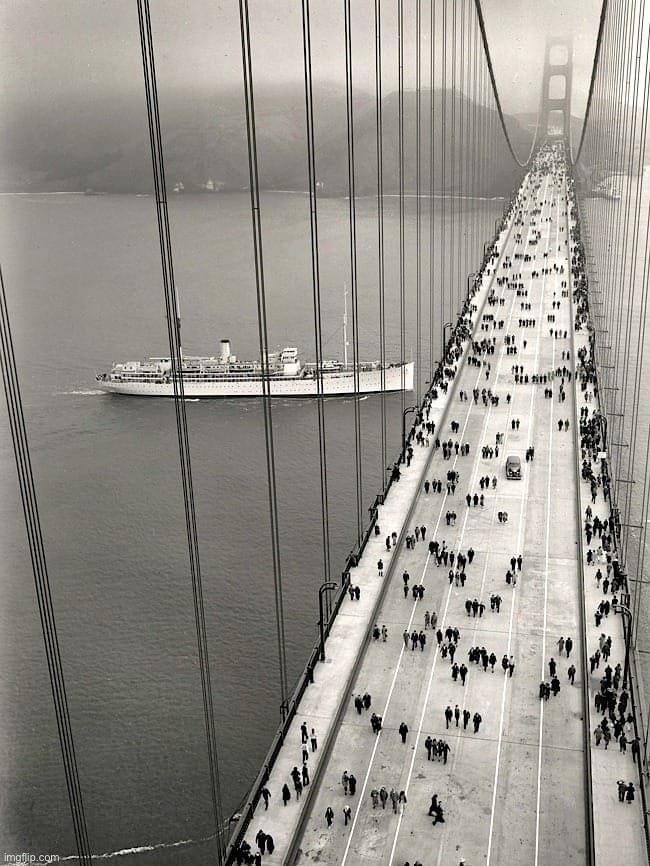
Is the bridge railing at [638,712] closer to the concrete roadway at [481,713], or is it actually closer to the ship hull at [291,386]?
the concrete roadway at [481,713]

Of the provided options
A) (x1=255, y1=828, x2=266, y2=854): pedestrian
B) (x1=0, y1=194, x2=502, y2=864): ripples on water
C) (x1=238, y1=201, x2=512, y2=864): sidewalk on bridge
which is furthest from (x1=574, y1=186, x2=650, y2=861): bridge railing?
(x1=0, y1=194, x2=502, y2=864): ripples on water

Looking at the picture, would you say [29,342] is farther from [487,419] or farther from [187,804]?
[187,804]

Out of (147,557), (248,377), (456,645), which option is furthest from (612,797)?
(248,377)

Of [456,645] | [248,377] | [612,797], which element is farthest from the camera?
[248,377]

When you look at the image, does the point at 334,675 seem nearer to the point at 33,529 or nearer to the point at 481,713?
the point at 481,713

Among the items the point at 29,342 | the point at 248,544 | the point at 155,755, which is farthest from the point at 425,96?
the point at 155,755

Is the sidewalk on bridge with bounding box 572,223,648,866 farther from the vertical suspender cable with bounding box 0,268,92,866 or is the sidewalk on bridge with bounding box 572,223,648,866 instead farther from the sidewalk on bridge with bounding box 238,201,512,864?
the vertical suspender cable with bounding box 0,268,92,866
